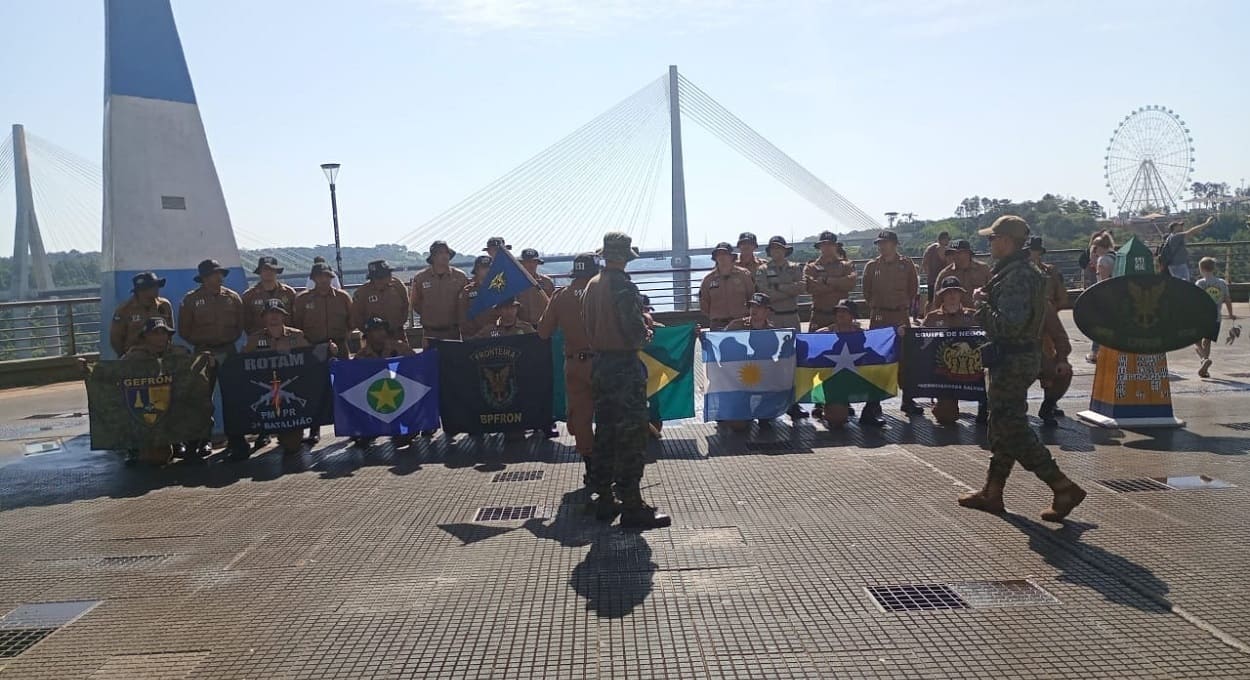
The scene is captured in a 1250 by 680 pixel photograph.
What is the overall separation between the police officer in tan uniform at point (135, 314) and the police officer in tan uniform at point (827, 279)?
6.09 metres

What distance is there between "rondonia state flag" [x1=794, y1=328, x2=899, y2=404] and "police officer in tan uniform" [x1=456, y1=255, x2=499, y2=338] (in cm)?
300

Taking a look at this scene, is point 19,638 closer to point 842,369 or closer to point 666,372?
point 666,372

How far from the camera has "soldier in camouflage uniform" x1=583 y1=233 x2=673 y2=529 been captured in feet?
18.2

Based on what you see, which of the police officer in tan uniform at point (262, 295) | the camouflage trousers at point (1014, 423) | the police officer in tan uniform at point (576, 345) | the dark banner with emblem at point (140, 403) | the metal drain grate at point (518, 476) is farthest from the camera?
the police officer in tan uniform at point (262, 295)

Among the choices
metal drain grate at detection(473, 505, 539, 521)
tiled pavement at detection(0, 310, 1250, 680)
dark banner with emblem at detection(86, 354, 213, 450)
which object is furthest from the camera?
dark banner with emblem at detection(86, 354, 213, 450)

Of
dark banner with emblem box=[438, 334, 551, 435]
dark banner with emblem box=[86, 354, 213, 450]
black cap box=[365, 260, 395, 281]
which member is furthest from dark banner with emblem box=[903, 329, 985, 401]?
dark banner with emblem box=[86, 354, 213, 450]

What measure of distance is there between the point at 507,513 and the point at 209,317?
166 inches

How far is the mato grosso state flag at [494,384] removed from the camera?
8203 millimetres

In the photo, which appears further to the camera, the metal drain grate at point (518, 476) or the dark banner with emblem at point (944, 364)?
the dark banner with emblem at point (944, 364)

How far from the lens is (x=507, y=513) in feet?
19.6

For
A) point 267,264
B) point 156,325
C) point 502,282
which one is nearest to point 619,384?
point 502,282

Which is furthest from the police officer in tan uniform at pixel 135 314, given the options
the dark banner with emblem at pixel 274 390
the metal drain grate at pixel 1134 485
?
the metal drain grate at pixel 1134 485

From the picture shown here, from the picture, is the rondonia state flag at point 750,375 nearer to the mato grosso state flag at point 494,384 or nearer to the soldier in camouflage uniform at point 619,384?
the mato grosso state flag at point 494,384

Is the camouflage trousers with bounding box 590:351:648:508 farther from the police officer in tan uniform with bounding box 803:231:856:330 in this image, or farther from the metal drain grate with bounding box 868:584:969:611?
the police officer in tan uniform with bounding box 803:231:856:330
